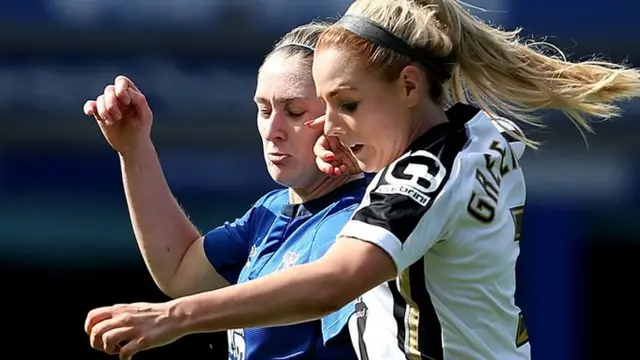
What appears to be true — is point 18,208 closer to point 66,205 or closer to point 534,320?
point 66,205

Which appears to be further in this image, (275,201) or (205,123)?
(205,123)

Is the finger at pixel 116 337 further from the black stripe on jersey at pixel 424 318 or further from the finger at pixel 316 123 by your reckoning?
the finger at pixel 316 123

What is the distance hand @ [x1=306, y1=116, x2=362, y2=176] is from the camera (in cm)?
195

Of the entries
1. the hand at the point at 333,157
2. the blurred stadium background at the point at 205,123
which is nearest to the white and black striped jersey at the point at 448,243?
the hand at the point at 333,157

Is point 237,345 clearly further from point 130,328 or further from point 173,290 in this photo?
point 130,328

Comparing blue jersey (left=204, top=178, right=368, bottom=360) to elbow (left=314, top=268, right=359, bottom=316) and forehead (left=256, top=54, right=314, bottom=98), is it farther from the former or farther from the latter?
elbow (left=314, top=268, right=359, bottom=316)

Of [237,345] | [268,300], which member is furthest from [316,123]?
[268,300]

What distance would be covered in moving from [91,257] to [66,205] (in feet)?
0.66

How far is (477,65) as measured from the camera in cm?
183

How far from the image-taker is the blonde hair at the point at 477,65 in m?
1.76

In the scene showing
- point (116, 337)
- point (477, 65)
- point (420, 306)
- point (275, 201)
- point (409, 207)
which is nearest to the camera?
point (116, 337)

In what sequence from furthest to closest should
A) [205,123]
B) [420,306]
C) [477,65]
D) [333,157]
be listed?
1. [205,123]
2. [333,157]
3. [477,65]
4. [420,306]

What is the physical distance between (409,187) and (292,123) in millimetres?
451

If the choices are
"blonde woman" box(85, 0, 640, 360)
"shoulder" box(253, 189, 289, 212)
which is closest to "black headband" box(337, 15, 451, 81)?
"blonde woman" box(85, 0, 640, 360)
